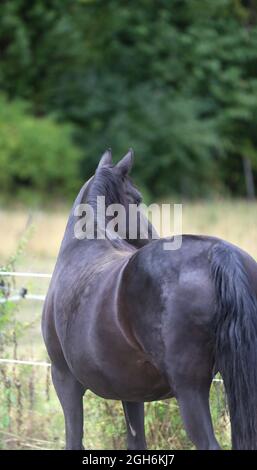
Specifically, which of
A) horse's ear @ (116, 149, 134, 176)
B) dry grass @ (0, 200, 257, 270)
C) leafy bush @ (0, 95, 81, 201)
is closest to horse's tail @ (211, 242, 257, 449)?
horse's ear @ (116, 149, 134, 176)

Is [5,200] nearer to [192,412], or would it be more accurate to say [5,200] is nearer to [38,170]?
[38,170]

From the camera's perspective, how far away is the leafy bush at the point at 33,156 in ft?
81.8

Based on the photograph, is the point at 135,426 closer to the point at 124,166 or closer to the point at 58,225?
the point at 124,166

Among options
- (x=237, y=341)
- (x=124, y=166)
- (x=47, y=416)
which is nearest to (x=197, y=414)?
(x=237, y=341)

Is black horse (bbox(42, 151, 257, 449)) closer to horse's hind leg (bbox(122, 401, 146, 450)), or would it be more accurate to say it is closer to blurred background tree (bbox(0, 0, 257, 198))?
horse's hind leg (bbox(122, 401, 146, 450))

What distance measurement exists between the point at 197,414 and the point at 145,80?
91.2ft

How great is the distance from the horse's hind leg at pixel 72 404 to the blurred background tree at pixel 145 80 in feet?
73.2

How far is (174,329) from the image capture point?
12.2 ft

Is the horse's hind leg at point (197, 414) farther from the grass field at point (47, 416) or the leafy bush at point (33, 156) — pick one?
the leafy bush at point (33, 156)

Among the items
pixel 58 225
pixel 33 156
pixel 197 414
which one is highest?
pixel 33 156

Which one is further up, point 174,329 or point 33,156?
point 33,156

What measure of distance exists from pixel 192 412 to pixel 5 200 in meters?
21.4

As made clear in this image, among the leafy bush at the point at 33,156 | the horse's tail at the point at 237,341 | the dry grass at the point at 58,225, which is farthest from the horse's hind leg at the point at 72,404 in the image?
the leafy bush at the point at 33,156
